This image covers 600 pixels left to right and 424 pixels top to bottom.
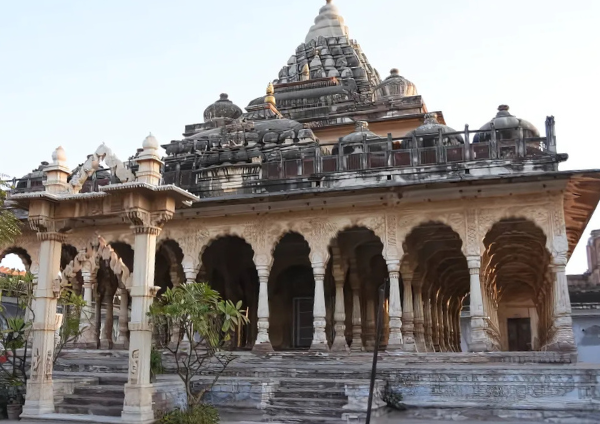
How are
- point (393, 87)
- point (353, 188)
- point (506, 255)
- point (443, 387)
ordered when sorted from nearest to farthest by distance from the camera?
point (443, 387)
point (353, 188)
point (506, 255)
point (393, 87)

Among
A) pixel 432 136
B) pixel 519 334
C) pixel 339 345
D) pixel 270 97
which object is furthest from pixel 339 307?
pixel 519 334

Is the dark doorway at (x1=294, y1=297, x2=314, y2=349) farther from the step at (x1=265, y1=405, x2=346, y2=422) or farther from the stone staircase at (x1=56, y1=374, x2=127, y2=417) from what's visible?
the step at (x1=265, y1=405, x2=346, y2=422)

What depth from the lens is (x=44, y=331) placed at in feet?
34.4

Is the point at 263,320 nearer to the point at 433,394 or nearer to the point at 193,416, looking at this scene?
the point at 433,394

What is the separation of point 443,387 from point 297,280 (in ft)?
34.7

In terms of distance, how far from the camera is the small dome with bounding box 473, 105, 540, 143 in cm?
1594

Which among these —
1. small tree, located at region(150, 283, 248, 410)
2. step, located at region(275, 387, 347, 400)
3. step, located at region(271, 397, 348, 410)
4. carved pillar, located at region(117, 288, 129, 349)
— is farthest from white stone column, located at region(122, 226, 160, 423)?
carved pillar, located at region(117, 288, 129, 349)

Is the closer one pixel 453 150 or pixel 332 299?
pixel 453 150

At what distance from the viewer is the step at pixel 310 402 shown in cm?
1011

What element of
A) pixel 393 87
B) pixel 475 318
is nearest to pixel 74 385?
pixel 475 318

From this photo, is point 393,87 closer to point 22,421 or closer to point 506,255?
point 506,255

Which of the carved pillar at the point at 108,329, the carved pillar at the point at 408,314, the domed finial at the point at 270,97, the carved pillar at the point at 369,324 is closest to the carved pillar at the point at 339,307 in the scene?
the carved pillar at the point at 408,314

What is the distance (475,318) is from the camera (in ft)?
47.5

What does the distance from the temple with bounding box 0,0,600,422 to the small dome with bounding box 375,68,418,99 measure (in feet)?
4.00
